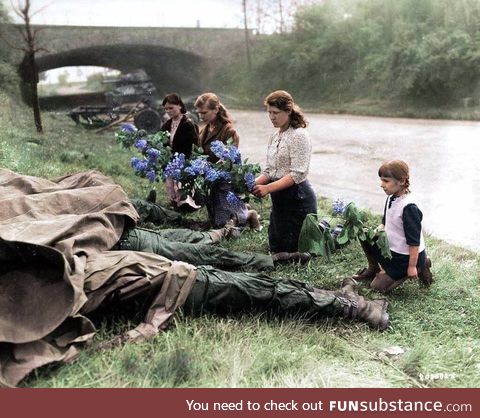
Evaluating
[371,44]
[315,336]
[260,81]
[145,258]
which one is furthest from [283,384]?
[260,81]

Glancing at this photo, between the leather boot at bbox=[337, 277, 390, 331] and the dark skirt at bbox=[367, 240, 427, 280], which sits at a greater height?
the dark skirt at bbox=[367, 240, 427, 280]

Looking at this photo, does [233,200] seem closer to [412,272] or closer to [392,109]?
[412,272]

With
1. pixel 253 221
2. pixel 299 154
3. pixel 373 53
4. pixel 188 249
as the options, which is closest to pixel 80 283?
pixel 188 249

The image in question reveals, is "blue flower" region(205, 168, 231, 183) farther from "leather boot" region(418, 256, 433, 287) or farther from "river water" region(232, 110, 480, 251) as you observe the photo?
"river water" region(232, 110, 480, 251)

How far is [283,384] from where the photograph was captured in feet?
7.54

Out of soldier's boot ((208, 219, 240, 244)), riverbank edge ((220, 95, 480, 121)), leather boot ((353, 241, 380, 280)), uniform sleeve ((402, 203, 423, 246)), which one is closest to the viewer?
uniform sleeve ((402, 203, 423, 246))

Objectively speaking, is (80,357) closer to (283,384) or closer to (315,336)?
(283,384)

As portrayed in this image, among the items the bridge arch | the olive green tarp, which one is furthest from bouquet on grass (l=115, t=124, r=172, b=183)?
the bridge arch

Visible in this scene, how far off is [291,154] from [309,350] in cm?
159

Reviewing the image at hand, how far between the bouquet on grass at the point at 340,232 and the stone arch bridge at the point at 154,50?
19.0 metres

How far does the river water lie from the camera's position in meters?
6.05

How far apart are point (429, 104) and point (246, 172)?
15624mm

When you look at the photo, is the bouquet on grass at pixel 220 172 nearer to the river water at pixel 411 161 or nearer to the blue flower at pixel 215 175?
the blue flower at pixel 215 175

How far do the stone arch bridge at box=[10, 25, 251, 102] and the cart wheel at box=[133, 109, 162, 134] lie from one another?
9.47 metres
